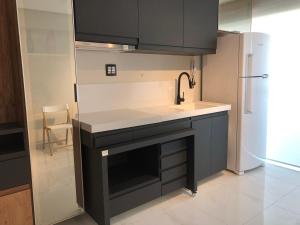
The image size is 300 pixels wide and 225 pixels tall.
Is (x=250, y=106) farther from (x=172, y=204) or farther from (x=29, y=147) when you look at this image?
(x=29, y=147)

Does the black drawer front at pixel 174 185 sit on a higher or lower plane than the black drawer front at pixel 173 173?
lower

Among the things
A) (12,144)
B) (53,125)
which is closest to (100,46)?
(53,125)

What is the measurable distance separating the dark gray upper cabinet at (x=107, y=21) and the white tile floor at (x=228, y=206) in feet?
5.00

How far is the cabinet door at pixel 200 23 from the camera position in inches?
99.7

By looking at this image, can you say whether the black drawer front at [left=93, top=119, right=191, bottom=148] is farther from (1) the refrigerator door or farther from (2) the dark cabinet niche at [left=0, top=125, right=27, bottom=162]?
(1) the refrigerator door

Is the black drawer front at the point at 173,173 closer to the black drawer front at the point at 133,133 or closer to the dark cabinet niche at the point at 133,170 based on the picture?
the dark cabinet niche at the point at 133,170

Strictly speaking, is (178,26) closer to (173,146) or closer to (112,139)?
(173,146)

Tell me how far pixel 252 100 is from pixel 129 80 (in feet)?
4.67

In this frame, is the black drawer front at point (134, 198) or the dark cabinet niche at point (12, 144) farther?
the black drawer front at point (134, 198)

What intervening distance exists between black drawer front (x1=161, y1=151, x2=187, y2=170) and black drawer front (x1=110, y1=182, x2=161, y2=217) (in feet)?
0.59

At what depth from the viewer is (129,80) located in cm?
258

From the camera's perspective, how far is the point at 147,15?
7.22ft

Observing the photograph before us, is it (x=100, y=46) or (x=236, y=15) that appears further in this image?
(x=236, y=15)

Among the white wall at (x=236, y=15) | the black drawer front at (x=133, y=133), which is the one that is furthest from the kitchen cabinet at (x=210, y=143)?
the white wall at (x=236, y=15)
